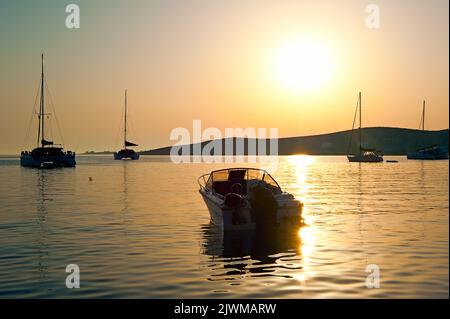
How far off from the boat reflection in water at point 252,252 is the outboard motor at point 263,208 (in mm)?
376

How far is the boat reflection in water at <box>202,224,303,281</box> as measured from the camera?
16.4 metres

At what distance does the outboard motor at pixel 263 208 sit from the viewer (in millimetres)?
23203

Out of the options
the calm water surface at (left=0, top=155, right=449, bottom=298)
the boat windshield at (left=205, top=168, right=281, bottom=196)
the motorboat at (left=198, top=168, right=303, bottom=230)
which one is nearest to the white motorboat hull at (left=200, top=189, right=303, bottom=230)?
the motorboat at (left=198, top=168, right=303, bottom=230)

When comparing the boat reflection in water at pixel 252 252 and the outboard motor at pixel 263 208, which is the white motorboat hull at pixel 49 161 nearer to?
the boat reflection in water at pixel 252 252

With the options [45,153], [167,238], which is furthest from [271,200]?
[45,153]

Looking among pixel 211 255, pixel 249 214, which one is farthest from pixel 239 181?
pixel 211 255

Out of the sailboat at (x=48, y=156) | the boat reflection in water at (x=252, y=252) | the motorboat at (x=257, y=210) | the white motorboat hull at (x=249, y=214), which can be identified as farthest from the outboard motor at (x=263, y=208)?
the sailboat at (x=48, y=156)

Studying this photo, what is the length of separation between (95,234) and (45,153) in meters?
87.8

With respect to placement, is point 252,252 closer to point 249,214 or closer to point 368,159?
point 249,214

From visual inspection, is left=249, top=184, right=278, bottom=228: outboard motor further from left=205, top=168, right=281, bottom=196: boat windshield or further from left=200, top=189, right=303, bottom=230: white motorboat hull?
left=205, top=168, right=281, bottom=196: boat windshield

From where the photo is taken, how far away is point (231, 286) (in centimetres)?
1466
